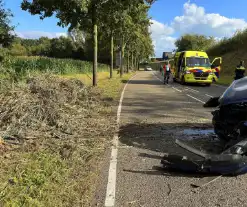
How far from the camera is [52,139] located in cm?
639

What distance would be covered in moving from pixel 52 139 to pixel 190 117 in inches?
188

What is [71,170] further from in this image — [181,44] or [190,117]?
[181,44]

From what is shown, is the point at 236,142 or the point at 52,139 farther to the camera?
the point at 52,139

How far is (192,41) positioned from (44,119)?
305ft

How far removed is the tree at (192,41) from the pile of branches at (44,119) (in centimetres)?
8262

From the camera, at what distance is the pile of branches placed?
628cm

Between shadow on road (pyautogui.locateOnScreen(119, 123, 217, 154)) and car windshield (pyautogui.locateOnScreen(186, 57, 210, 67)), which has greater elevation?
car windshield (pyautogui.locateOnScreen(186, 57, 210, 67))

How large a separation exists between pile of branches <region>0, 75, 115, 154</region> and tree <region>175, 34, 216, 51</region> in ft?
271

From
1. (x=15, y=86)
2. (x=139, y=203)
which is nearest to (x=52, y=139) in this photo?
(x=15, y=86)

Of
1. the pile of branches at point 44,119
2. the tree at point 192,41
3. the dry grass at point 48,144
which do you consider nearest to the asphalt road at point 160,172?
the dry grass at point 48,144

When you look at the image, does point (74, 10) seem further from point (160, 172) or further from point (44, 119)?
point (160, 172)

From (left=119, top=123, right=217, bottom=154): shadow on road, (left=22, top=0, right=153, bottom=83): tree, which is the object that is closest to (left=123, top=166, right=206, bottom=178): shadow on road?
(left=119, top=123, right=217, bottom=154): shadow on road

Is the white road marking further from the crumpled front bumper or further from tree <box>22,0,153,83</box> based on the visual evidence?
tree <box>22,0,153,83</box>

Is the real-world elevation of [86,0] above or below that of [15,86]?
above
